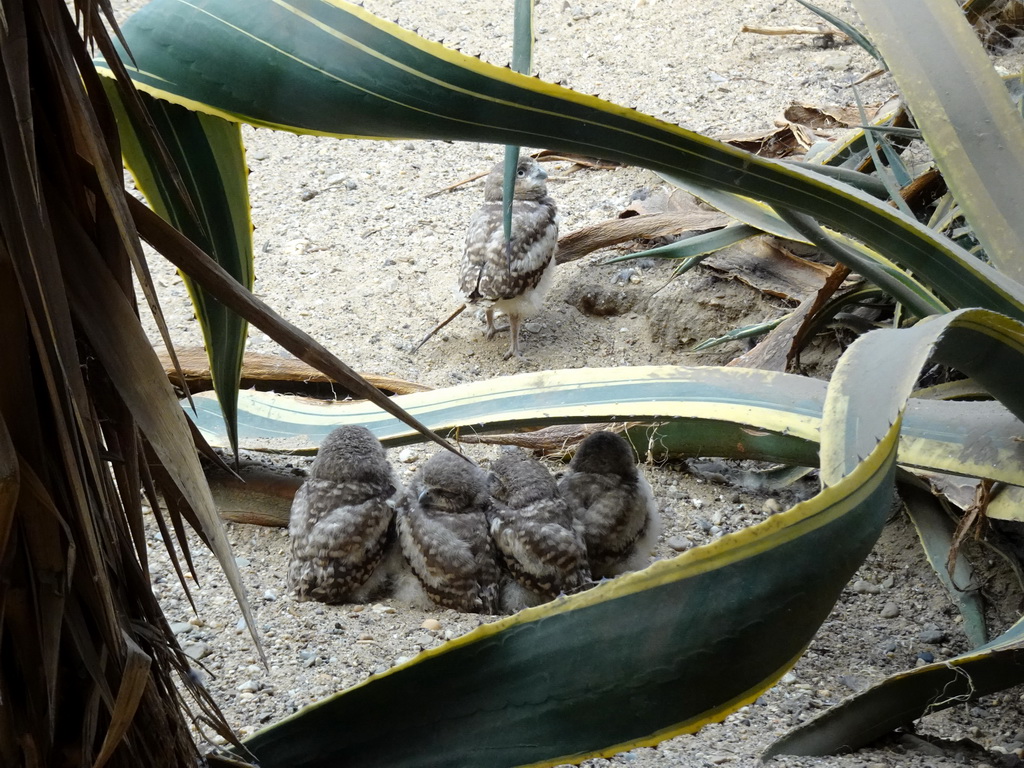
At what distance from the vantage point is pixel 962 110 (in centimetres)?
181

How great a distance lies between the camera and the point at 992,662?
1.45 m

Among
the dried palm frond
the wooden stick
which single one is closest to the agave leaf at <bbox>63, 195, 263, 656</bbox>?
the dried palm frond

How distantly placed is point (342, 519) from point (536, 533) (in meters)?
0.49

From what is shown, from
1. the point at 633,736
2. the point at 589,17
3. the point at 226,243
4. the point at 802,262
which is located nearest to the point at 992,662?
the point at 633,736

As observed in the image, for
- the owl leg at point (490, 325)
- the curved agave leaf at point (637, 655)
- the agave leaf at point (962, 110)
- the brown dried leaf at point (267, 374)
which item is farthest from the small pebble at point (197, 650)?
the owl leg at point (490, 325)

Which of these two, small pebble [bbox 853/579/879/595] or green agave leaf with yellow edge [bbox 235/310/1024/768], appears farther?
small pebble [bbox 853/579/879/595]

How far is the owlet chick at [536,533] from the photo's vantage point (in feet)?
8.04

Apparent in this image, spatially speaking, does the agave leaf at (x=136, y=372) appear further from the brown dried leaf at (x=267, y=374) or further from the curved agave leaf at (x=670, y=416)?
the brown dried leaf at (x=267, y=374)

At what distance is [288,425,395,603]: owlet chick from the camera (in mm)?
2389

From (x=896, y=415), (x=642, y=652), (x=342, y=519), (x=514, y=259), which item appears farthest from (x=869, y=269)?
(x=514, y=259)

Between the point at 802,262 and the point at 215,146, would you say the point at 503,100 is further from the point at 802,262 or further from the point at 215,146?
the point at 802,262

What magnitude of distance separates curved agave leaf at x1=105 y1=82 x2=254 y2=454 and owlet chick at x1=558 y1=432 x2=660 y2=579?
138cm

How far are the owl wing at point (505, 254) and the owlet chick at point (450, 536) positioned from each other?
112 centimetres

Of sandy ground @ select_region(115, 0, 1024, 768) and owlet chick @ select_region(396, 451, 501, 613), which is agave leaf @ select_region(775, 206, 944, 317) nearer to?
sandy ground @ select_region(115, 0, 1024, 768)
